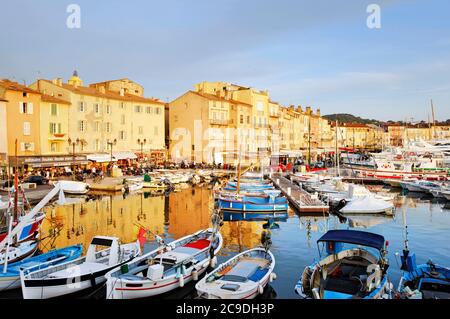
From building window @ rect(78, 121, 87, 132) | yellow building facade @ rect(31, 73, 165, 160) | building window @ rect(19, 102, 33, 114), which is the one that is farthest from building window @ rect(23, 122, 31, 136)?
building window @ rect(78, 121, 87, 132)

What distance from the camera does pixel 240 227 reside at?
1131 inches

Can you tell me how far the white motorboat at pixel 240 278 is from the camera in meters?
13.5

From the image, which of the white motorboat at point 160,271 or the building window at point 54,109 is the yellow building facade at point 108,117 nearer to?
the building window at point 54,109

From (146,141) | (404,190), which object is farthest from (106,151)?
(404,190)

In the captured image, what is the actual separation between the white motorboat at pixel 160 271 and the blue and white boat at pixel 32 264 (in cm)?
343

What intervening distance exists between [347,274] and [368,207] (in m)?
19.8

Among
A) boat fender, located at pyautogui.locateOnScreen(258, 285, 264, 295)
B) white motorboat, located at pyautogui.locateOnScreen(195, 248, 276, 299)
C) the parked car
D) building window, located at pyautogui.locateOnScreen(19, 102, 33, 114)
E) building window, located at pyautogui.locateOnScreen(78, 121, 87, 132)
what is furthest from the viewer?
building window, located at pyautogui.locateOnScreen(78, 121, 87, 132)

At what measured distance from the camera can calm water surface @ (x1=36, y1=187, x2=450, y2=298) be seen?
20.6 metres

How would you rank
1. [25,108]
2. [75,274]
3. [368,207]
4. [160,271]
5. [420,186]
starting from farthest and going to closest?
[25,108], [420,186], [368,207], [75,274], [160,271]

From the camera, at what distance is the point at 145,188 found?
47.4 meters

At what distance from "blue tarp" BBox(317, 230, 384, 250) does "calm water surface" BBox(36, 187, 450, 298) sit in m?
2.48

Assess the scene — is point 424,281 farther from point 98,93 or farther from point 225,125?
point 225,125

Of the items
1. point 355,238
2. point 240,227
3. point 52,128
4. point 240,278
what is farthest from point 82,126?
point 355,238

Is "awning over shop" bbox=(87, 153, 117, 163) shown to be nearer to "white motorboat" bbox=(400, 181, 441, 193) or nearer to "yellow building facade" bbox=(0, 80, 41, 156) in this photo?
"yellow building facade" bbox=(0, 80, 41, 156)
